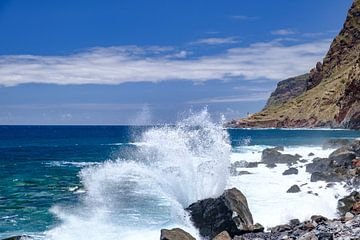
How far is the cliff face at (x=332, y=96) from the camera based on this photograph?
111250 millimetres

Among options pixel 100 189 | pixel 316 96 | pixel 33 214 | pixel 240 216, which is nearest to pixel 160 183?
pixel 100 189

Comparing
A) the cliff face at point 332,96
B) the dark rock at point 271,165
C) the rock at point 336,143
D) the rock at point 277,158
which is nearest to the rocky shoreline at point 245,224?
the dark rock at point 271,165

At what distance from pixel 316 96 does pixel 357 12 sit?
1789 inches

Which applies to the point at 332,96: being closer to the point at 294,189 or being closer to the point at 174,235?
the point at 294,189

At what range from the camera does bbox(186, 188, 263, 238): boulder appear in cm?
1870

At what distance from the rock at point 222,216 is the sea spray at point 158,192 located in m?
0.52

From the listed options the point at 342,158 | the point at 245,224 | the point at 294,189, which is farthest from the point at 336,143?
the point at 245,224

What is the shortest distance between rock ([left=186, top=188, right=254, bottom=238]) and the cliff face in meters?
92.6

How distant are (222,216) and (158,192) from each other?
1087 centimetres

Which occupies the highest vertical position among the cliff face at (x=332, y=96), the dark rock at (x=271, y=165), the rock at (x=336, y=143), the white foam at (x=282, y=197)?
the cliff face at (x=332, y=96)

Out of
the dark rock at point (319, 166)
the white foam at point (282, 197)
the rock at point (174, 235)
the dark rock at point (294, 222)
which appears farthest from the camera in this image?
the dark rock at point (319, 166)

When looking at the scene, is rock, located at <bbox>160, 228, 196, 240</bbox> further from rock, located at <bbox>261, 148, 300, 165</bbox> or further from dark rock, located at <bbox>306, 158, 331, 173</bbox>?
rock, located at <bbox>261, 148, 300, 165</bbox>

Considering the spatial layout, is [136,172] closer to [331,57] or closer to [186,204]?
[186,204]

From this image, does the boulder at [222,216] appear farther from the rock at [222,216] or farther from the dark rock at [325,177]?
the dark rock at [325,177]
